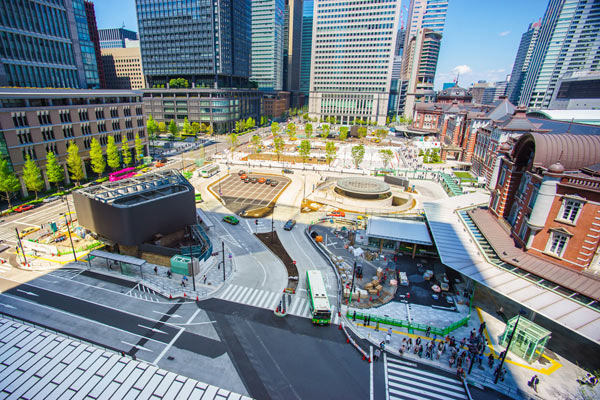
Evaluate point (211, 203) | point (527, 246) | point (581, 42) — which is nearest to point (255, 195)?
point (211, 203)

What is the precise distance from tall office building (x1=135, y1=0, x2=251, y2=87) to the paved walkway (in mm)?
141878

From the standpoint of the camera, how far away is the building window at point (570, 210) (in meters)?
32.2

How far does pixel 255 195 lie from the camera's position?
76.0 m

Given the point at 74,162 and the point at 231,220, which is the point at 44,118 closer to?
the point at 74,162

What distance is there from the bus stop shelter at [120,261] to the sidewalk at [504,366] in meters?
29.0

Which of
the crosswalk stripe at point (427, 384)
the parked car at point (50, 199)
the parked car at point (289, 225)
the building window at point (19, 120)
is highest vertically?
the building window at point (19, 120)

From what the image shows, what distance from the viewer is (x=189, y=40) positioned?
13938 centimetres

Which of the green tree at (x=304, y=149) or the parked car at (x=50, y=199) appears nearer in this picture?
the parked car at (x=50, y=199)

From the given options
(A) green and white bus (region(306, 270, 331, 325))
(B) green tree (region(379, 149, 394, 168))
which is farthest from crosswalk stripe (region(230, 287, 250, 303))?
(B) green tree (region(379, 149, 394, 168))

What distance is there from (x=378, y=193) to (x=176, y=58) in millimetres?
125604

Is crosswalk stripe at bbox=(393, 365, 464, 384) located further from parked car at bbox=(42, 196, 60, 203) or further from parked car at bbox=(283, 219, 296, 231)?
parked car at bbox=(42, 196, 60, 203)

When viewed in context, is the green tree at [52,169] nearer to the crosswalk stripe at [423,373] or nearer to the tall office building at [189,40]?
the crosswalk stripe at [423,373]

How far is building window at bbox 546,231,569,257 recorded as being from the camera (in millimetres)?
33259

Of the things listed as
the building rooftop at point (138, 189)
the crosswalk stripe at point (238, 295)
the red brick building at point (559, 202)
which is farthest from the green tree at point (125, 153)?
the red brick building at point (559, 202)
